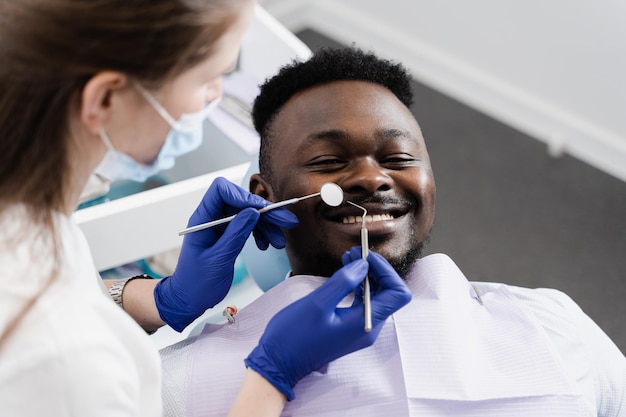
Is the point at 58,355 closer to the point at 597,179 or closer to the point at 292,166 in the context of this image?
the point at 292,166

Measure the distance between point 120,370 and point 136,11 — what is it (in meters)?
0.41

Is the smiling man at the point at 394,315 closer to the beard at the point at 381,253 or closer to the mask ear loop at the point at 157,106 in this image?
the beard at the point at 381,253

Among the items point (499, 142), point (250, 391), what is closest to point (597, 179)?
point (499, 142)

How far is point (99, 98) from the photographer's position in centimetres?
79

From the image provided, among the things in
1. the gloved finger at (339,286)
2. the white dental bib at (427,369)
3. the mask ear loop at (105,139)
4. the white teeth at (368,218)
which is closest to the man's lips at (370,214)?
the white teeth at (368,218)

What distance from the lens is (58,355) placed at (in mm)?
787

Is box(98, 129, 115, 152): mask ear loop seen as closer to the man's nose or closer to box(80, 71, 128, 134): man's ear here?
box(80, 71, 128, 134): man's ear

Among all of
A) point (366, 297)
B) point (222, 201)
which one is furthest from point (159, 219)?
point (366, 297)

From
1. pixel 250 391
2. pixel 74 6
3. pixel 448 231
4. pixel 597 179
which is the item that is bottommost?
pixel 448 231

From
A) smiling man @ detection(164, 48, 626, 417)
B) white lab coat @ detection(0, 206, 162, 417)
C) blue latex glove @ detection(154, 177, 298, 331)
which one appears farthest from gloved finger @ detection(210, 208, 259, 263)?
white lab coat @ detection(0, 206, 162, 417)

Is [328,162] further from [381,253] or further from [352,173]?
[381,253]

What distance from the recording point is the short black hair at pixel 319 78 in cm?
134

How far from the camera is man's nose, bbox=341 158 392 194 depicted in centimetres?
122

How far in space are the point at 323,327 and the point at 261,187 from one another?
1.39 feet
